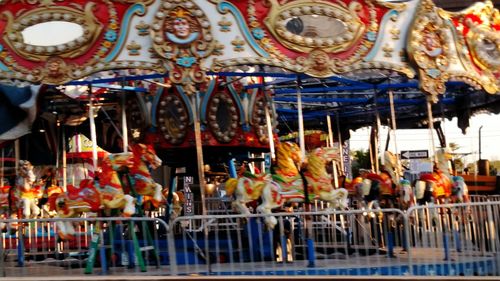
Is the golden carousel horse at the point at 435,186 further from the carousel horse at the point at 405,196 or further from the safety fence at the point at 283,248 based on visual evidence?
the safety fence at the point at 283,248

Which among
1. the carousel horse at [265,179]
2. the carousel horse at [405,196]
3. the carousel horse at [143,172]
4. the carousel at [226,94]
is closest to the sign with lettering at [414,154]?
the carousel at [226,94]

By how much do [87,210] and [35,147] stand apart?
24.1 feet

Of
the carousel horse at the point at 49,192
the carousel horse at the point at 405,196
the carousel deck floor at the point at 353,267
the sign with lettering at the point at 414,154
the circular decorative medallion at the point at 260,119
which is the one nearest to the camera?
the carousel deck floor at the point at 353,267

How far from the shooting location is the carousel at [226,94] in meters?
10.2

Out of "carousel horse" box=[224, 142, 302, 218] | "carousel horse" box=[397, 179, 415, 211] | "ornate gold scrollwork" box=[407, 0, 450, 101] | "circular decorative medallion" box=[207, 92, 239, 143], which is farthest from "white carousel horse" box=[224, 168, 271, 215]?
"ornate gold scrollwork" box=[407, 0, 450, 101]

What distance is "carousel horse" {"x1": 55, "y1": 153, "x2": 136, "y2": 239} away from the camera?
34.0 feet

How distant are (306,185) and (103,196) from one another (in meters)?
3.00

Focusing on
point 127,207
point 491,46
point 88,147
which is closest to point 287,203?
point 127,207

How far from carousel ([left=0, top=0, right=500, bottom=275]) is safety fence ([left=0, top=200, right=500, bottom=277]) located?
0.06 metres

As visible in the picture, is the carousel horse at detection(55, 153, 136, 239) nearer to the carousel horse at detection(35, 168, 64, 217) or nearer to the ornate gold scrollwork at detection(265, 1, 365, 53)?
the carousel horse at detection(35, 168, 64, 217)

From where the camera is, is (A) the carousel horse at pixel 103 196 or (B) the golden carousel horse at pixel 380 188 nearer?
(A) the carousel horse at pixel 103 196

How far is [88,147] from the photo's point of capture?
88.8 feet

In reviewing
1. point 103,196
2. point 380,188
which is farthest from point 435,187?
point 103,196

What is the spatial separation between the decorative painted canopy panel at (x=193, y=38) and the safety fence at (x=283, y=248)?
209 centimetres
